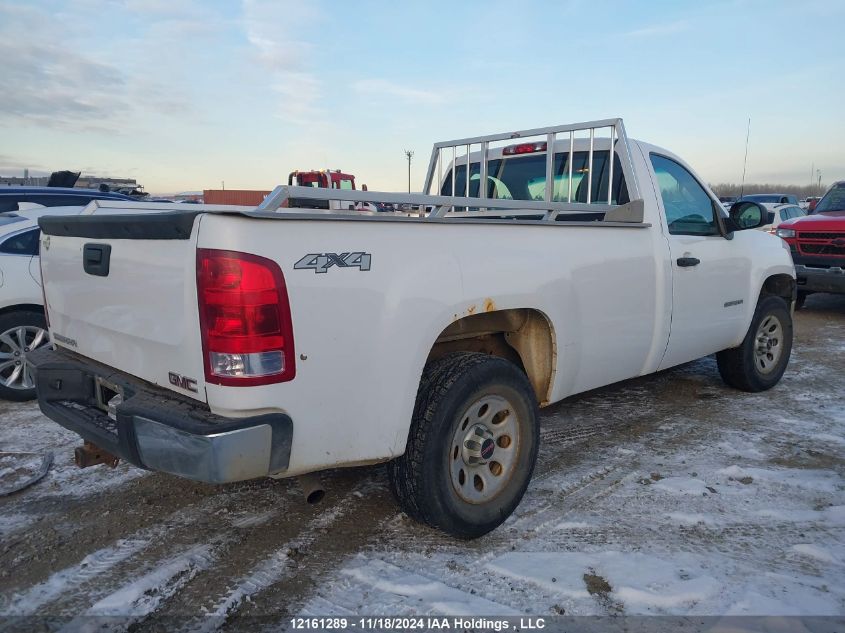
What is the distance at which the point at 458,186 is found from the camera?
534cm

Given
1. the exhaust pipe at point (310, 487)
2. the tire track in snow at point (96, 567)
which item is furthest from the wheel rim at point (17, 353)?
the exhaust pipe at point (310, 487)

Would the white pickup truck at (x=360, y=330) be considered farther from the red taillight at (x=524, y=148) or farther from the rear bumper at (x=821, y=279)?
the rear bumper at (x=821, y=279)

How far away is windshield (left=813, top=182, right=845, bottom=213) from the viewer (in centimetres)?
1005

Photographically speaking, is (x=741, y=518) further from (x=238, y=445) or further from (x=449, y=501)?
(x=238, y=445)

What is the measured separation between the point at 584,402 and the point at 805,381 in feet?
7.56

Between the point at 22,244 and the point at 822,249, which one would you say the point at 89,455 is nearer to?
the point at 22,244

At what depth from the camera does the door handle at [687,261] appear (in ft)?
13.5

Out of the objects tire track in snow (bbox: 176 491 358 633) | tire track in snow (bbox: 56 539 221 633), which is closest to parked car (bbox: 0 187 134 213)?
tire track in snow (bbox: 56 539 221 633)

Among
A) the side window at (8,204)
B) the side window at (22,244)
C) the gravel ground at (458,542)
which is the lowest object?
the gravel ground at (458,542)

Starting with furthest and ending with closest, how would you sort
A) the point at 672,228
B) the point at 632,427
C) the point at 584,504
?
the point at 632,427, the point at 672,228, the point at 584,504

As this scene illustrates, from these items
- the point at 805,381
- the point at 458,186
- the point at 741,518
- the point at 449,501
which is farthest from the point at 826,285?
the point at 449,501

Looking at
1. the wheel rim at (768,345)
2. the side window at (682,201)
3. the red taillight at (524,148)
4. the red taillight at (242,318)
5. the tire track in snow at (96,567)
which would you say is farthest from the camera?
the wheel rim at (768,345)

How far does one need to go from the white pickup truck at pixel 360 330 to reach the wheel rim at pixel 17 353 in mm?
2135

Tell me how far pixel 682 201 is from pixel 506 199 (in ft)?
4.48
